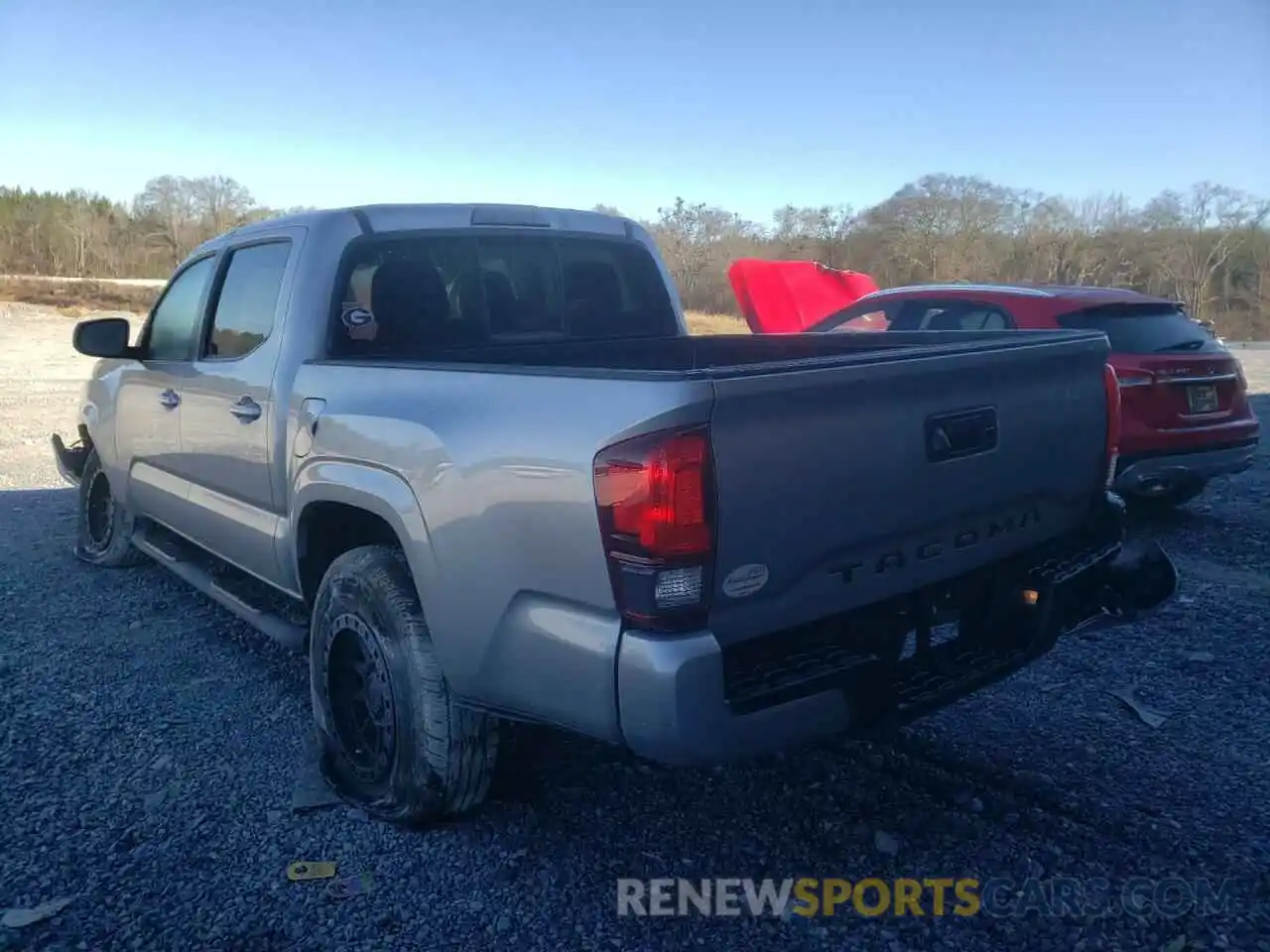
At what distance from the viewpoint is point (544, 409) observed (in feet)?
7.96

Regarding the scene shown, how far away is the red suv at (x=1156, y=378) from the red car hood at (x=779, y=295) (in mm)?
4702

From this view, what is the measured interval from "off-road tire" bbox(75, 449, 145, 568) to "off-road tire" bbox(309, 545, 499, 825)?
10.1 ft

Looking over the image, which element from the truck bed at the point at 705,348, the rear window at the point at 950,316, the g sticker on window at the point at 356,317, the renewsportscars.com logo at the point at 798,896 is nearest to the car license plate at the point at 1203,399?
the rear window at the point at 950,316

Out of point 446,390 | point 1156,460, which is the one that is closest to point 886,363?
point 446,390

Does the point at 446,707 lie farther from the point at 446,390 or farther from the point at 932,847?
the point at 932,847

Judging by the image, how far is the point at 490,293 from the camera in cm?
399

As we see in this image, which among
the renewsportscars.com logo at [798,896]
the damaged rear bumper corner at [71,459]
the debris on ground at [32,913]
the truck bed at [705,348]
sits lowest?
the renewsportscars.com logo at [798,896]

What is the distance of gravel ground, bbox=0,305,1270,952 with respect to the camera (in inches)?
104

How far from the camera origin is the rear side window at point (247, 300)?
3.87 m

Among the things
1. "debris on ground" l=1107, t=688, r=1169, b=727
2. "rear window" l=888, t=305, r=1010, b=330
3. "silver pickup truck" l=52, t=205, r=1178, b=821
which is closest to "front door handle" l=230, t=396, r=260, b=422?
"silver pickup truck" l=52, t=205, r=1178, b=821

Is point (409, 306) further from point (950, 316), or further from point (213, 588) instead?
point (950, 316)

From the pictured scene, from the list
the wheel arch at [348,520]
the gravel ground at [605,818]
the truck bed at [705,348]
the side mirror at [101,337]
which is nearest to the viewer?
the gravel ground at [605,818]

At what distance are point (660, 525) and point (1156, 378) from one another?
17.8 feet

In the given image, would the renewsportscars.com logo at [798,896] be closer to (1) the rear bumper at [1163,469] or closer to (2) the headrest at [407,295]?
(2) the headrest at [407,295]
